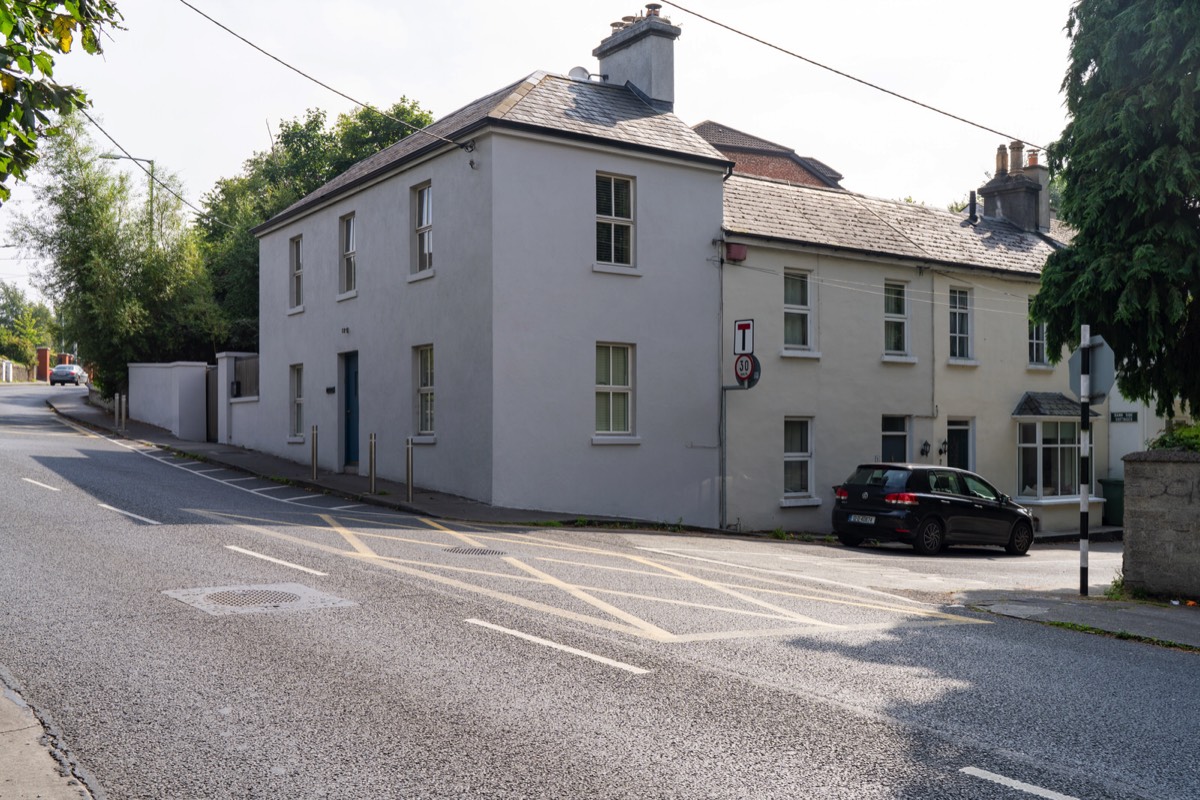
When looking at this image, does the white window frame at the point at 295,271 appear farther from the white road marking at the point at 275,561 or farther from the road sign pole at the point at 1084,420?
the road sign pole at the point at 1084,420

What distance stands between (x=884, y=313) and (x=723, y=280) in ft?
16.8

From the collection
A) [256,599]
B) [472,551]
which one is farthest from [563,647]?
[472,551]

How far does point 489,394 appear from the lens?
60.1 ft

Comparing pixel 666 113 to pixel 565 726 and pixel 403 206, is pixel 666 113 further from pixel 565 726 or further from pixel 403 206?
pixel 565 726

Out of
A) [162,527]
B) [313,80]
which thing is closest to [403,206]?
[313,80]

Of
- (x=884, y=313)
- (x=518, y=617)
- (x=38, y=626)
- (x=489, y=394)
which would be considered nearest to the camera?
(x=38, y=626)

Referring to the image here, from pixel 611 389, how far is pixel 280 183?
1173 inches

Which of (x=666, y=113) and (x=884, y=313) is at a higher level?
(x=666, y=113)

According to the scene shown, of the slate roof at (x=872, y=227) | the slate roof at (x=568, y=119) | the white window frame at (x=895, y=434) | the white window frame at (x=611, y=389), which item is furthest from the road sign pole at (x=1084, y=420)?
the white window frame at (x=895, y=434)

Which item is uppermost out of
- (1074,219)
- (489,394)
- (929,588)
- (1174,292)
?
(1074,219)

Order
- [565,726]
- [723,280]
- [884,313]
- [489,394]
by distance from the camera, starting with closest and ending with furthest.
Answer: [565,726] → [489,394] → [723,280] → [884,313]

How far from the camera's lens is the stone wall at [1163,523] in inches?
449

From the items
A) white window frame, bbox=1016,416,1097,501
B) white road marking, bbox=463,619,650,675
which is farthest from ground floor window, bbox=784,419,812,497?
Result: white road marking, bbox=463,619,650,675

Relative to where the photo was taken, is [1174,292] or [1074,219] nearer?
[1174,292]
